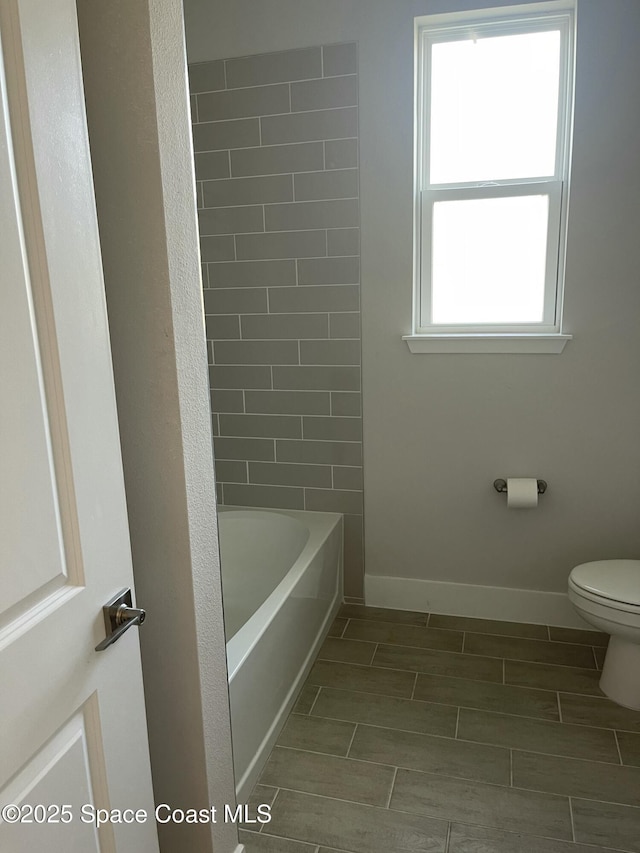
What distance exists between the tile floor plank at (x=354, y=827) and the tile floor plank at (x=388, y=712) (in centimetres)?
38

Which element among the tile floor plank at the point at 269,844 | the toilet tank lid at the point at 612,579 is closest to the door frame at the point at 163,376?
the tile floor plank at the point at 269,844

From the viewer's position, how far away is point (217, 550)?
59.3 inches

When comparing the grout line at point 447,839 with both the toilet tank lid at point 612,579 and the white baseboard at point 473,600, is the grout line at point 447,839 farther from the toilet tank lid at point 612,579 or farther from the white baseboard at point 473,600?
the white baseboard at point 473,600

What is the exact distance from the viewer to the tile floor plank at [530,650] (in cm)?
265

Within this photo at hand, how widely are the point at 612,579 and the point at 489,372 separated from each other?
917mm

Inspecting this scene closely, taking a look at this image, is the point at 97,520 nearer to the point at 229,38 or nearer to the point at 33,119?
the point at 33,119

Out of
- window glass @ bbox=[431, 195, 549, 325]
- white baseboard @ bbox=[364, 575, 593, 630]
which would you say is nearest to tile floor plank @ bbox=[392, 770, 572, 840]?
white baseboard @ bbox=[364, 575, 593, 630]

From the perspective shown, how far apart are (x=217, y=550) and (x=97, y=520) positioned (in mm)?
408

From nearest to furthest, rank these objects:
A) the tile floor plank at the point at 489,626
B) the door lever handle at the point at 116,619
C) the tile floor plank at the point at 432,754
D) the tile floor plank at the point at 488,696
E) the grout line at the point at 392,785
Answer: the door lever handle at the point at 116,619
the grout line at the point at 392,785
the tile floor plank at the point at 432,754
the tile floor plank at the point at 488,696
the tile floor plank at the point at 489,626

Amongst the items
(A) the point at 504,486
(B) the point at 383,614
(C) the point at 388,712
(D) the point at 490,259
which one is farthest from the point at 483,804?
(D) the point at 490,259

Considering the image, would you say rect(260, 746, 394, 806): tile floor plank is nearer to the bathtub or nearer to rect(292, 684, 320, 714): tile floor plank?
the bathtub

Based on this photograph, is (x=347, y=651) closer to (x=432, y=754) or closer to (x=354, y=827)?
(x=432, y=754)

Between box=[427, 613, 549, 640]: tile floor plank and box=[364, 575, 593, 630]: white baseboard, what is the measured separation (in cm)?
3

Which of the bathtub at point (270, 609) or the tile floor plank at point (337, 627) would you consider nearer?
the bathtub at point (270, 609)
